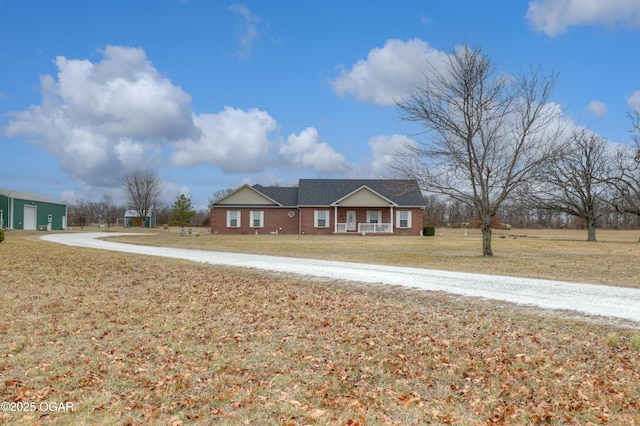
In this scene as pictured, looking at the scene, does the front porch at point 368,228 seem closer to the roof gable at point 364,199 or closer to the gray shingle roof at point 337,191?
the roof gable at point 364,199

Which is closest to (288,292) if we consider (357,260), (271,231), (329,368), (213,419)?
(329,368)

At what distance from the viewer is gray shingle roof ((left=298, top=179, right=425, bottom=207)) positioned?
41438mm

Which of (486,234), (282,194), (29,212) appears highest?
(282,194)

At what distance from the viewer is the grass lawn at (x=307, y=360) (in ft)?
15.1

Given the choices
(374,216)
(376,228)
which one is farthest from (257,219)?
(376,228)

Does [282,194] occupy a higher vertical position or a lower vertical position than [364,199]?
higher

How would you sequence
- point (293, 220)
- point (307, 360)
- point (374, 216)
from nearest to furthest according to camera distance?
1. point (307, 360)
2. point (374, 216)
3. point (293, 220)

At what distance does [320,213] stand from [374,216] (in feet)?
15.5

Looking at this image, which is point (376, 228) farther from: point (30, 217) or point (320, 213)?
point (30, 217)

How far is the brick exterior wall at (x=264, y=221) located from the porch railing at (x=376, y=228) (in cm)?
573

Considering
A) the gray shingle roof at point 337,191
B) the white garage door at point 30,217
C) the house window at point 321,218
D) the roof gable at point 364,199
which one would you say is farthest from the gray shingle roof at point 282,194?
the white garage door at point 30,217

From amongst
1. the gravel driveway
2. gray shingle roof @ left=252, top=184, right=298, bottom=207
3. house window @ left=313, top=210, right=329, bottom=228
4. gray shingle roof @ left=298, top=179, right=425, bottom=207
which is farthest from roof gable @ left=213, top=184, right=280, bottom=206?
the gravel driveway

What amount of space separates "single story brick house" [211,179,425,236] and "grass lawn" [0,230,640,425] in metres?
30.9

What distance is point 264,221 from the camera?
41906mm
